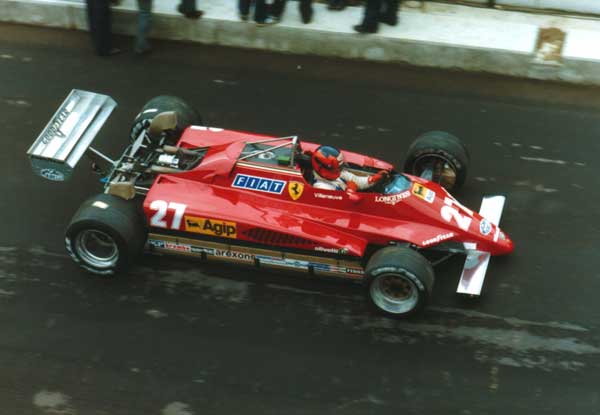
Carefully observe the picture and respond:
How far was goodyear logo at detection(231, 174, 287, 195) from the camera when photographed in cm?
711

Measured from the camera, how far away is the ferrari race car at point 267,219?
6895 mm

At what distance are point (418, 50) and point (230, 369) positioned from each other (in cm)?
586

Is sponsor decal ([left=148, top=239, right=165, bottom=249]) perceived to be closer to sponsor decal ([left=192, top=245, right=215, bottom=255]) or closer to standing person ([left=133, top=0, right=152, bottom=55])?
sponsor decal ([left=192, top=245, right=215, bottom=255])

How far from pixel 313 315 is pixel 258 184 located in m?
1.34

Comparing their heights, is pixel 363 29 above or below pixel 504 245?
above

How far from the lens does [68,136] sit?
24.1ft

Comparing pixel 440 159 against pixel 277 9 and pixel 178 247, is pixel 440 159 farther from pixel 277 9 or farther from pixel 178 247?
pixel 277 9

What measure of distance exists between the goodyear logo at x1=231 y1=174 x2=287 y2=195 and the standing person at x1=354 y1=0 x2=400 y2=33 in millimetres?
4253

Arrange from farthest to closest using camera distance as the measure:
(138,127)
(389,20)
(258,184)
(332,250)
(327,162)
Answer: (389,20) → (138,127) → (258,184) → (327,162) → (332,250)

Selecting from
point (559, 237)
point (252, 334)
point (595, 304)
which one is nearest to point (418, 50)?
point (559, 237)

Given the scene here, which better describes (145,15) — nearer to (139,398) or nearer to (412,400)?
(139,398)

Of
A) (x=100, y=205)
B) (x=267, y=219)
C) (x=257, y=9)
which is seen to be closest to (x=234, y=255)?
(x=267, y=219)

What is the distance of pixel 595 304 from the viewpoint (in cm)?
718

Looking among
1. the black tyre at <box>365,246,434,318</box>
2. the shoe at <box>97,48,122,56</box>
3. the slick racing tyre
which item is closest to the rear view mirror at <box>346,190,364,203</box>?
the black tyre at <box>365,246,434,318</box>
